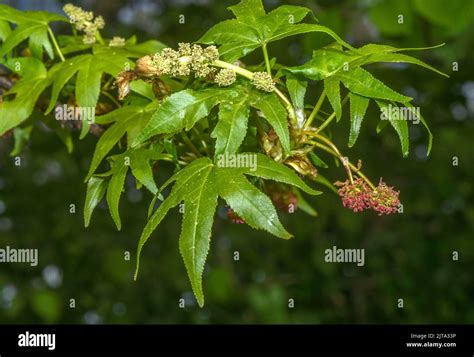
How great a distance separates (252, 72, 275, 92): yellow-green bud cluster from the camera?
0.85 meters

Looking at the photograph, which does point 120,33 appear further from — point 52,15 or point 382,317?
point 52,15

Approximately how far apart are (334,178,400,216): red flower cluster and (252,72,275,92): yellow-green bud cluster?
15 cm

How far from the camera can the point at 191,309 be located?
9.91ft

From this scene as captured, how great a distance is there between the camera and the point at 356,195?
2.91 ft

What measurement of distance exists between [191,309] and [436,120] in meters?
1.26

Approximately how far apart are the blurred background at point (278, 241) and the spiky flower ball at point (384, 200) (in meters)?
1.79

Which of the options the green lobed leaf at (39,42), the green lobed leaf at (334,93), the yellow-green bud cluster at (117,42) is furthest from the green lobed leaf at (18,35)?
the green lobed leaf at (334,93)

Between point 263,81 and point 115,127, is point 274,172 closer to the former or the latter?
point 263,81

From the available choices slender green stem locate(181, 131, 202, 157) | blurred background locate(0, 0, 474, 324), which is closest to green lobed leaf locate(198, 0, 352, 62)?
slender green stem locate(181, 131, 202, 157)

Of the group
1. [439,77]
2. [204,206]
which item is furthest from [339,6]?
[204,206]

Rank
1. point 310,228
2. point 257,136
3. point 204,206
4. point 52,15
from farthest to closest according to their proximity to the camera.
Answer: point 310,228
point 52,15
point 257,136
point 204,206

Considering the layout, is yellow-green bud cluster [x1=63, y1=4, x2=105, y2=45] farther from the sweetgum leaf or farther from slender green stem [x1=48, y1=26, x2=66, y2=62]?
the sweetgum leaf

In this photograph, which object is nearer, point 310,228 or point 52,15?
point 52,15
